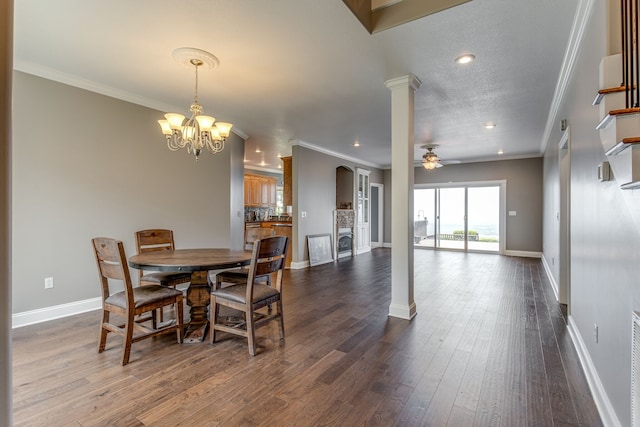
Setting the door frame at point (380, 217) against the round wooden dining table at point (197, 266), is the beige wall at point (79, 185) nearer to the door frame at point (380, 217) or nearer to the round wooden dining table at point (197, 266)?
the round wooden dining table at point (197, 266)

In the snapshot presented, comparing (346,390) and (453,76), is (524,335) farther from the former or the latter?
(453,76)

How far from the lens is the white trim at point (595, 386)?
157cm

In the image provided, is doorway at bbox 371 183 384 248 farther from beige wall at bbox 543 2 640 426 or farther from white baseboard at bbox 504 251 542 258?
beige wall at bbox 543 2 640 426

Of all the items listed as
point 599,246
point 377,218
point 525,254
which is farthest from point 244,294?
point 525,254

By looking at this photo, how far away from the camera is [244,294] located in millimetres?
2492

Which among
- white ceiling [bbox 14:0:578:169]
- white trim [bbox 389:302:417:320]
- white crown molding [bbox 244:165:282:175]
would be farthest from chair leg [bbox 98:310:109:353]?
white crown molding [bbox 244:165:282:175]

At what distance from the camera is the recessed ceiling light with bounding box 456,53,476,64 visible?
2737 mm

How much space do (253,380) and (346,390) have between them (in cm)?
63

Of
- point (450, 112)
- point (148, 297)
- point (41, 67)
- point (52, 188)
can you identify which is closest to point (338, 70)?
point (450, 112)

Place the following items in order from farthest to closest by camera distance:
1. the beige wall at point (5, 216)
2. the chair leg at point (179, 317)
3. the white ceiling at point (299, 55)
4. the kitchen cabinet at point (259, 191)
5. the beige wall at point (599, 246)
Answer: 1. the kitchen cabinet at point (259, 191)
2. the chair leg at point (179, 317)
3. the white ceiling at point (299, 55)
4. the beige wall at point (599, 246)
5. the beige wall at point (5, 216)

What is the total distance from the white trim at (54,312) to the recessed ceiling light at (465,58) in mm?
4668

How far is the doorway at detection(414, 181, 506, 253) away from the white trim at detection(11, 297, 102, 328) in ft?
26.5

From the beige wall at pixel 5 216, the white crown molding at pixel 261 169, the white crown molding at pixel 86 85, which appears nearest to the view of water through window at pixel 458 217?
the white crown molding at pixel 261 169

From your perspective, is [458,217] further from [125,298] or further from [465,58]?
[125,298]
